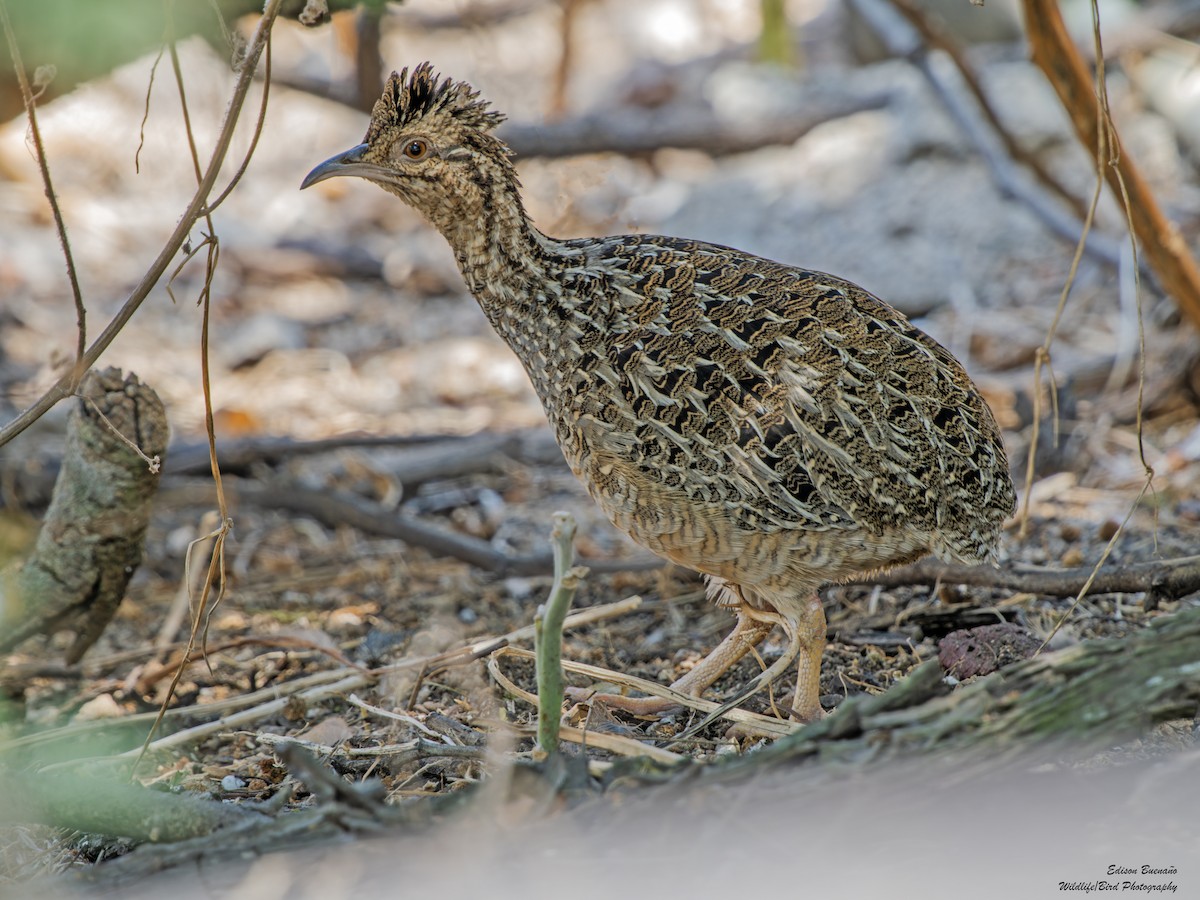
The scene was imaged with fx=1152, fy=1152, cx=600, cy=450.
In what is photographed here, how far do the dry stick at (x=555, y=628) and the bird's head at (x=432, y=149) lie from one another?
1638 mm

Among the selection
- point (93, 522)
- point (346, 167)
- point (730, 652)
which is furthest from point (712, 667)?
point (93, 522)

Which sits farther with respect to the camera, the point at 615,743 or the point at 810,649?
the point at 810,649

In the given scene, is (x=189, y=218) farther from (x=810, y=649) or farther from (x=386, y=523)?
(x=386, y=523)

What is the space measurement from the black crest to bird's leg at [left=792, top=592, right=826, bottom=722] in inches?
71.3

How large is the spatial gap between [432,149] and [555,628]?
6.21 feet

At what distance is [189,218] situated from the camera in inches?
107

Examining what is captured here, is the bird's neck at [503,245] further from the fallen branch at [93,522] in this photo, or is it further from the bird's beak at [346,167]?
the fallen branch at [93,522]

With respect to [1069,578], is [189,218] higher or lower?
higher

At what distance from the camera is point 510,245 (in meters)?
3.71

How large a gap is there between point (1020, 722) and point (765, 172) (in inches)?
305

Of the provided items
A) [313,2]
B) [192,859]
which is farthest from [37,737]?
[313,2]

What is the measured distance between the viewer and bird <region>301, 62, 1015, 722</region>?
3.26m

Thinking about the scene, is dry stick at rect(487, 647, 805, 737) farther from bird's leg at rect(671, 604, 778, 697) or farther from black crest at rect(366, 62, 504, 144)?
black crest at rect(366, 62, 504, 144)

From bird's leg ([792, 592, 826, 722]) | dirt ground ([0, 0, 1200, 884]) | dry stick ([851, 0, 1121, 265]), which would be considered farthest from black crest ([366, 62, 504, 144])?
dry stick ([851, 0, 1121, 265])
